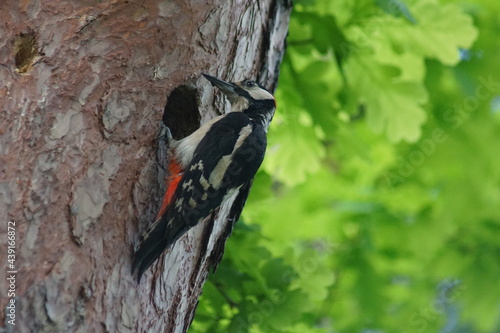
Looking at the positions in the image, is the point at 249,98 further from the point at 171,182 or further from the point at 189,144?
the point at 171,182

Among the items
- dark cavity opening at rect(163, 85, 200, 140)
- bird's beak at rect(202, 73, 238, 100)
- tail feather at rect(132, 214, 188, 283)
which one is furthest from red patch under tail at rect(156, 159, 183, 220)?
bird's beak at rect(202, 73, 238, 100)

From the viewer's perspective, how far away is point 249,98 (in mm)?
3887

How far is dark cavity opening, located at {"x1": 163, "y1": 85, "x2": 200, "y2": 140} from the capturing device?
3.61 m

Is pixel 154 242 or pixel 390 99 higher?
pixel 154 242

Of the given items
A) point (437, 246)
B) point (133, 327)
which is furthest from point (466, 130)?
point (133, 327)

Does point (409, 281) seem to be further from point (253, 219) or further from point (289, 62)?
point (289, 62)

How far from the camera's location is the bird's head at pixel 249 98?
3623 millimetres

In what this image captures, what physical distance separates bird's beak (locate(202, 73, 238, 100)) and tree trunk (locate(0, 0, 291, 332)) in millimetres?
55

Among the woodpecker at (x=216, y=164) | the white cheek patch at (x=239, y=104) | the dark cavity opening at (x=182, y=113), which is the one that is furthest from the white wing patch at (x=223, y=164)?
the dark cavity opening at (x=182, y=113)

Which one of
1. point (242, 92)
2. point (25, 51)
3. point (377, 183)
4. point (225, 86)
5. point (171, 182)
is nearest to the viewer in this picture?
point (25, 51)

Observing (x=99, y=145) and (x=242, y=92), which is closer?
(x=99, y=145)

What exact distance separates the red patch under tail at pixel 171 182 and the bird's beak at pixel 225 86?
0.44 metres

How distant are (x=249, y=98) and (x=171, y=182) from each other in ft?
2.46

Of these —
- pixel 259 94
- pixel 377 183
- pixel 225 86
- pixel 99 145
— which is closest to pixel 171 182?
pixel 99 145
